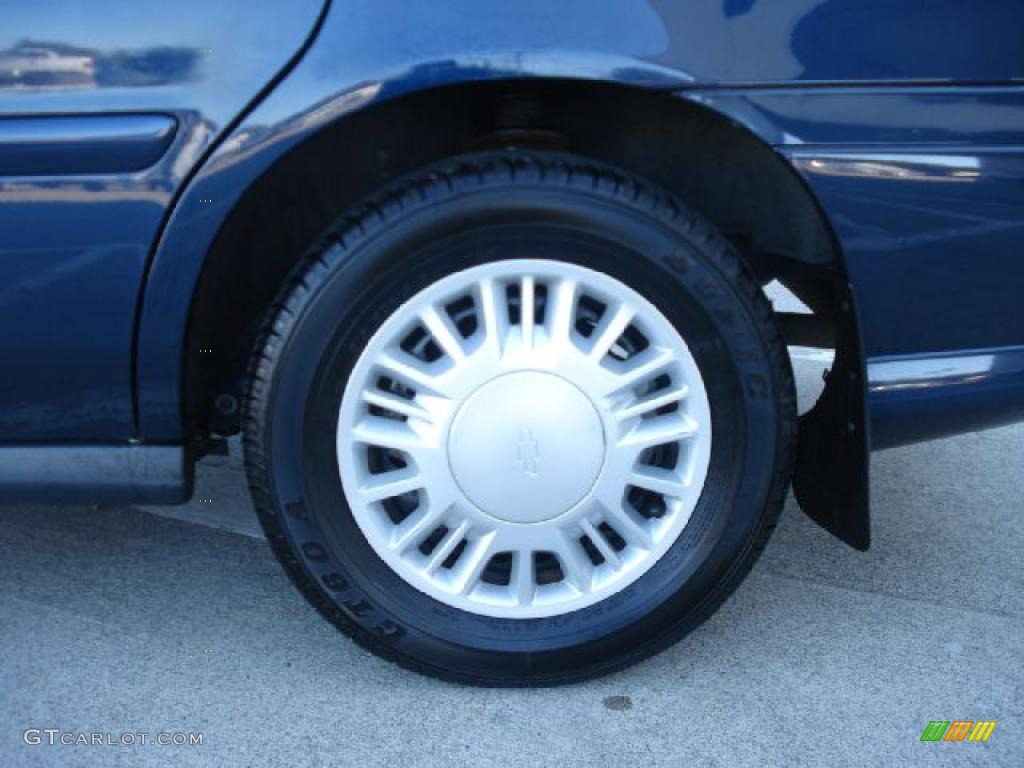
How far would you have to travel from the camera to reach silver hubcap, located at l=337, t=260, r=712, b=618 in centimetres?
184

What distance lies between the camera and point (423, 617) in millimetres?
1923

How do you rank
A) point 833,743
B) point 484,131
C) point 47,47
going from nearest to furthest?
1. point 47,47
2. point 833,743
3. point 484,131

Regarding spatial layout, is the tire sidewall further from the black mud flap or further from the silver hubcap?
the black mud flap

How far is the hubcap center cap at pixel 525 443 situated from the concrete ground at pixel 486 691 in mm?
385

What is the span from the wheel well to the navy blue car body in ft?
0.07

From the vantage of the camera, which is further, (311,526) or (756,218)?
(756,218)

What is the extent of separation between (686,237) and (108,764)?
1.30 meters

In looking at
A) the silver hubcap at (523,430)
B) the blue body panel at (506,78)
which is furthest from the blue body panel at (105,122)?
the silver hubcap at (523,430)

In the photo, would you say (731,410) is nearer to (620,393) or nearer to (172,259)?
(620,393)

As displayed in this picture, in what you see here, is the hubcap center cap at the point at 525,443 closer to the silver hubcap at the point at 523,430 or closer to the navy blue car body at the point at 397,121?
the silver hubcap at the point at 523,430

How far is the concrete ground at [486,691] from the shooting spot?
181 cm

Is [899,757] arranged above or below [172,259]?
below

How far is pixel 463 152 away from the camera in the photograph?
208cm

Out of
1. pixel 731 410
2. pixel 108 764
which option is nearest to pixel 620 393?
pixel 731 410
